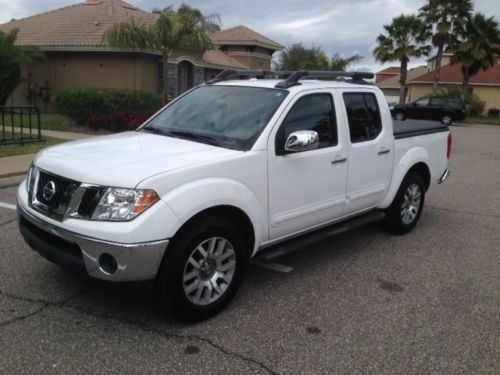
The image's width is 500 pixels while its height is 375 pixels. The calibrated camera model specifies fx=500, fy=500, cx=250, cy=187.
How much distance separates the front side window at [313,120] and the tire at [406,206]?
1583mm

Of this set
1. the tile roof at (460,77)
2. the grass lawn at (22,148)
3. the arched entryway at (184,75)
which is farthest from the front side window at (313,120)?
the tile roof at (460,77)

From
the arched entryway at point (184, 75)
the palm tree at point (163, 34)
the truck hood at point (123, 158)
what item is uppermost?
the palm tree at point (163, 34)

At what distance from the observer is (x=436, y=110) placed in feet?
97.8

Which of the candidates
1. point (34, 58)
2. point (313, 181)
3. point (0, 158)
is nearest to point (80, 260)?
point (313, 181)

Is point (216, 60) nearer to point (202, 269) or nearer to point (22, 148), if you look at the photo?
point (22, 148)

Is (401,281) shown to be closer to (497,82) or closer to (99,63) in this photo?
(99,63)

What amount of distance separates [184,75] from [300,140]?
2112cm

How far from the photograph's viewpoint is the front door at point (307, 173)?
413cm

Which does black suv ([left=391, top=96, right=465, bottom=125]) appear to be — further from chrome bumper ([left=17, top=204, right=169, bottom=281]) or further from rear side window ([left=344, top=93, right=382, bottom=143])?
chrome bumper ([left=17, top=204, right=169, bottom=281])

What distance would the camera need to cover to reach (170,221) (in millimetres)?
3295

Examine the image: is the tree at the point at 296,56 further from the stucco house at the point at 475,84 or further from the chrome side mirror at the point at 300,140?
the chrome side mirror at the point at 300,140

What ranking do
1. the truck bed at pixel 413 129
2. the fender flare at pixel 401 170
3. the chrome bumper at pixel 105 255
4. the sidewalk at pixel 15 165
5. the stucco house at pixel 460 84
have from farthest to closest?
the stucco house at pixel 460 84 → the sidewalk at pixel 15 165 → the truck bed at pixel 413 129 → the fender flare at pixel 401 170 → the chrome bumper at pixel 105 255

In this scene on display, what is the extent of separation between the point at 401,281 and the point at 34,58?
19084mm

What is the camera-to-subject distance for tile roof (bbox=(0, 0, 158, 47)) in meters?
21.4
